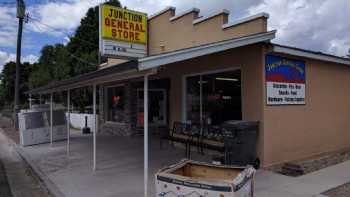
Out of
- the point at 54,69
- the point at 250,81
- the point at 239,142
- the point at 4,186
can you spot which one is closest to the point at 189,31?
the point at 250,81

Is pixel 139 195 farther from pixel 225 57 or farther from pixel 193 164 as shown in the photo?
pixel 225 57

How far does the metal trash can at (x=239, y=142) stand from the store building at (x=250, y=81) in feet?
0.99

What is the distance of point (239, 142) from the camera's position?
7723 mm

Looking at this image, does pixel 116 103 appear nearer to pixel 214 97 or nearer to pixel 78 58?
pixel 214 97

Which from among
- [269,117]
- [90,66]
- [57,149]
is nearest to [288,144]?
[269,117]

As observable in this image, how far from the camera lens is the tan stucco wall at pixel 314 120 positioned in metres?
8.50

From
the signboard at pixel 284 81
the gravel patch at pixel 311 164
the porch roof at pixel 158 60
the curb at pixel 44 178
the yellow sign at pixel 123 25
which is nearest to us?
the porch roof at pixel 158 60

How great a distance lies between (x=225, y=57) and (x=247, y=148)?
2666mm

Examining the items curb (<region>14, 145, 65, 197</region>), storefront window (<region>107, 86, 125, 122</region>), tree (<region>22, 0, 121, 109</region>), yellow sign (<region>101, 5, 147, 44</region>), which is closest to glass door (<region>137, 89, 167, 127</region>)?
storefront window (<region>107, 86, 125, 122</region>)

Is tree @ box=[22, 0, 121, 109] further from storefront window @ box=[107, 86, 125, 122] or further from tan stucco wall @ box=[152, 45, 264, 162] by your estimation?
tan stucco wall @ box=[152, 45, 264, 162]

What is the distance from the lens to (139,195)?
244 inches

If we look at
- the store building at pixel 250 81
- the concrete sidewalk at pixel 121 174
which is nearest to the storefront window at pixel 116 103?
the store building at pixel 250 81

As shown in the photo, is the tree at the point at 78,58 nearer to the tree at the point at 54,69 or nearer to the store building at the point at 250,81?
the tree at the point at 54,69

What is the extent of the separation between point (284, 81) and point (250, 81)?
3.17 feet
